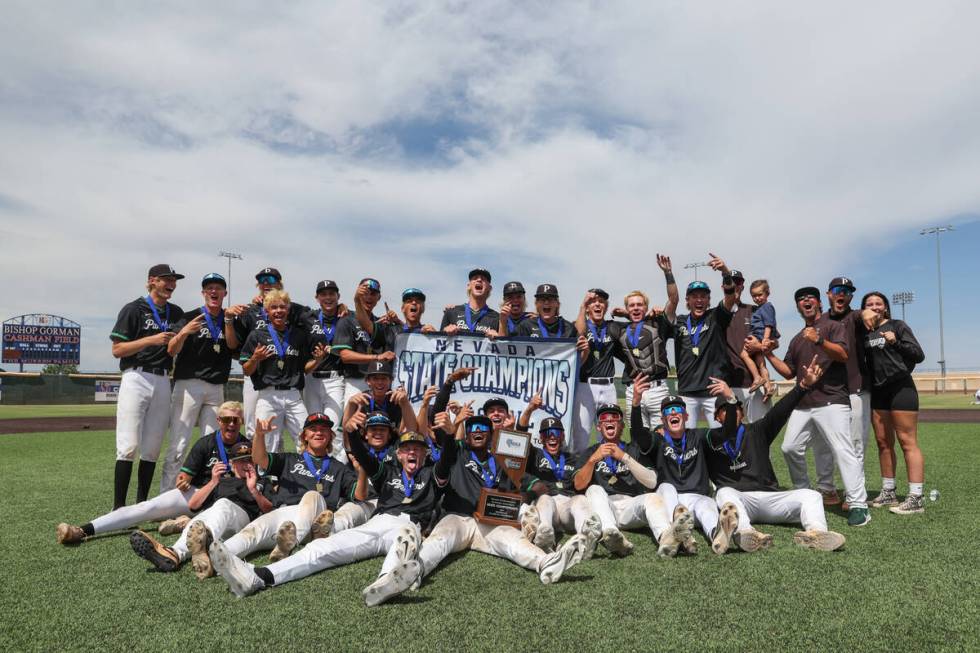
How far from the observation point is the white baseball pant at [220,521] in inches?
199

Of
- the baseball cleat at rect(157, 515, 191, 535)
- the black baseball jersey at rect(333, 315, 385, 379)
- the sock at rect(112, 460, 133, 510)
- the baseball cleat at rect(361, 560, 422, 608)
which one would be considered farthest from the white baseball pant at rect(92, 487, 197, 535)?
the baseball cleat at rect(361, 560, 422, 608)

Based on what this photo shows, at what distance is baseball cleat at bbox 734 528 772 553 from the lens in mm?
5285

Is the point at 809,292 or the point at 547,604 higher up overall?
the point at 809,292

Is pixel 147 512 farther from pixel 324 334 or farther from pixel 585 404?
pixel 585 404

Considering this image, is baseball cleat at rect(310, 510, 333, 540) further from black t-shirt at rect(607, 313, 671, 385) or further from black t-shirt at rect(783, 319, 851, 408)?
black t-shirt at rect(783, 319, 851, 408)

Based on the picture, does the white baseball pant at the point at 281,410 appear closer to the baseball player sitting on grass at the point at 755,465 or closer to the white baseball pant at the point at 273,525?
the white baseball pant at the point at 273,525

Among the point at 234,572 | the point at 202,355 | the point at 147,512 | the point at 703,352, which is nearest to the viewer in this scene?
the point at 234,572

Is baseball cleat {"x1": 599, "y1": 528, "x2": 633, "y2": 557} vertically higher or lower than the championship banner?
lower

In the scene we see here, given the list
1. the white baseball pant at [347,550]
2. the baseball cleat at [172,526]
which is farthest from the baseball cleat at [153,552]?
the baseball cleat at [172,526]

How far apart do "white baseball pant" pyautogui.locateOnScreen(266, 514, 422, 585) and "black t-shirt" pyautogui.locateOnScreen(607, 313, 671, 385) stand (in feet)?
12.1

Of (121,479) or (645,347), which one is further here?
(645,347)

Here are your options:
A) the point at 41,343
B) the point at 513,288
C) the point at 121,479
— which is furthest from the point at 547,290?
the point at 41,343

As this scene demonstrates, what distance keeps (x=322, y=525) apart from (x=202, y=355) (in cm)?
299

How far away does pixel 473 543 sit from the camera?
18.6 ft
